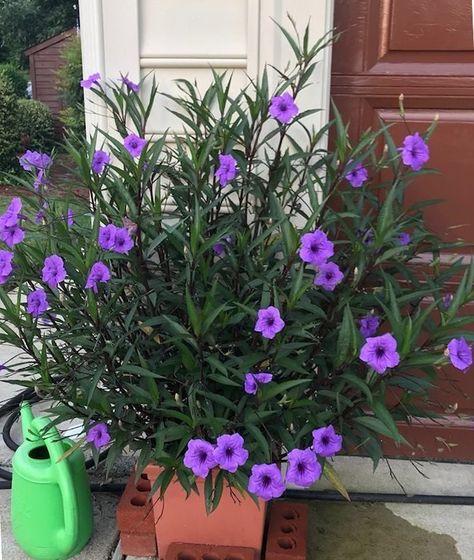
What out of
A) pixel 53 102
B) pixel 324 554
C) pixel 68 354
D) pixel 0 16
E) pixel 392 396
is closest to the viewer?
pixel 68 354

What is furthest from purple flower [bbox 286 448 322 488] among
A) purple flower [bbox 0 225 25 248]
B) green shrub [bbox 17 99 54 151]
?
green shrub [bbox 17 99 54 151]

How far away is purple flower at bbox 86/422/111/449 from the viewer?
73.5 inches

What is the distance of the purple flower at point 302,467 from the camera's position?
169cm

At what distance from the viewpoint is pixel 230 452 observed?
5.50 ft

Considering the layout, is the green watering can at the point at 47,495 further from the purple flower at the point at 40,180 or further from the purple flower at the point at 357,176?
the purple flower at the point at 357,176

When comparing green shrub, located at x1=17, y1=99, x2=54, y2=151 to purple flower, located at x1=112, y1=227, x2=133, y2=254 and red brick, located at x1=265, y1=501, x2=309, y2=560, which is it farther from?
purple flower, located at x1=112, y1=227, x2=133, y2=254

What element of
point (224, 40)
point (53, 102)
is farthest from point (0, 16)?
point (224, 40)

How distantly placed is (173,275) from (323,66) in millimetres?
845

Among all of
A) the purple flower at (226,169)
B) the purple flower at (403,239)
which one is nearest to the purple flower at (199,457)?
the purple flower at (226,169)

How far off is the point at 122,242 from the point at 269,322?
41cm

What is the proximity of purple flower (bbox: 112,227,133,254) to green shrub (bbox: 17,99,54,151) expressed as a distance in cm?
940

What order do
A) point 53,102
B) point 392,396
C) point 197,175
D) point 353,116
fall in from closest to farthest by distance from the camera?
point 197,175
point 353,116
point 392,396
point 53,102

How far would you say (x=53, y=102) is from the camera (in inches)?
571

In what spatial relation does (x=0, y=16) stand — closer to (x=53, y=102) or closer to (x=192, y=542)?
(x=53, y=102)
